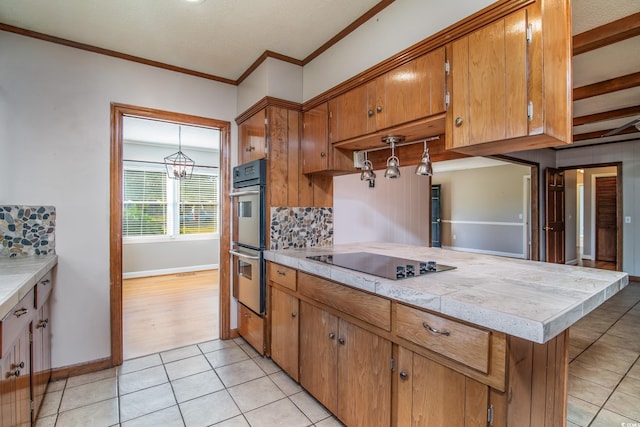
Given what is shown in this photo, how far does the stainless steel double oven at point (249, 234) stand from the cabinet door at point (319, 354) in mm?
634

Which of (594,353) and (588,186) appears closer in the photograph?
(594,353)

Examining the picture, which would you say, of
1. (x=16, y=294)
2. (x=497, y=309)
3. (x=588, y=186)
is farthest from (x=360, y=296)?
(x=588, y=186)

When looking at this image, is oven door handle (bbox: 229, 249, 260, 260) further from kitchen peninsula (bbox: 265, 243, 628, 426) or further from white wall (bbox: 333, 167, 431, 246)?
white wall (bbox: 333, 167, 431, 246)

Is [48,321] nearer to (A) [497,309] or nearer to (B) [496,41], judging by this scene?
(A) [497,309]

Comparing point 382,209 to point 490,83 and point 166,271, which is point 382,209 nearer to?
point 490,83

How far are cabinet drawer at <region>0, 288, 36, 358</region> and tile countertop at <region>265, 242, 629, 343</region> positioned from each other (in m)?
1.45

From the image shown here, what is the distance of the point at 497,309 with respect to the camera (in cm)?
104

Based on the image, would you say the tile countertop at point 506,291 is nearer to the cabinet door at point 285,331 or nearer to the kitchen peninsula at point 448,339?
the kitchen peninsula at point 448,339

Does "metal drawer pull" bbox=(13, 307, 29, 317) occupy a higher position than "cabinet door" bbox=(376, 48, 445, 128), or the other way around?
"cabinet door" bbox=(376, 48, 445, 128)

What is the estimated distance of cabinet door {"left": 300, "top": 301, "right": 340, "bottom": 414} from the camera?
6.02 ft

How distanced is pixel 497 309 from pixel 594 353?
2.86 m

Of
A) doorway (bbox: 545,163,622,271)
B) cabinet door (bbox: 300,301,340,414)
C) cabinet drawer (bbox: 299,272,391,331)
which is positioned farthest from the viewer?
doorway (bbox: 545,163,622,271)

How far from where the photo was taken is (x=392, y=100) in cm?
194

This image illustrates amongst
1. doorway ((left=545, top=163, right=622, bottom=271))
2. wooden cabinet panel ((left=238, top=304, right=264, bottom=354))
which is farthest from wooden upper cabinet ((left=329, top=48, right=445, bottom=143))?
doorway ((left=545, top=163, right=622, bottom=271))
